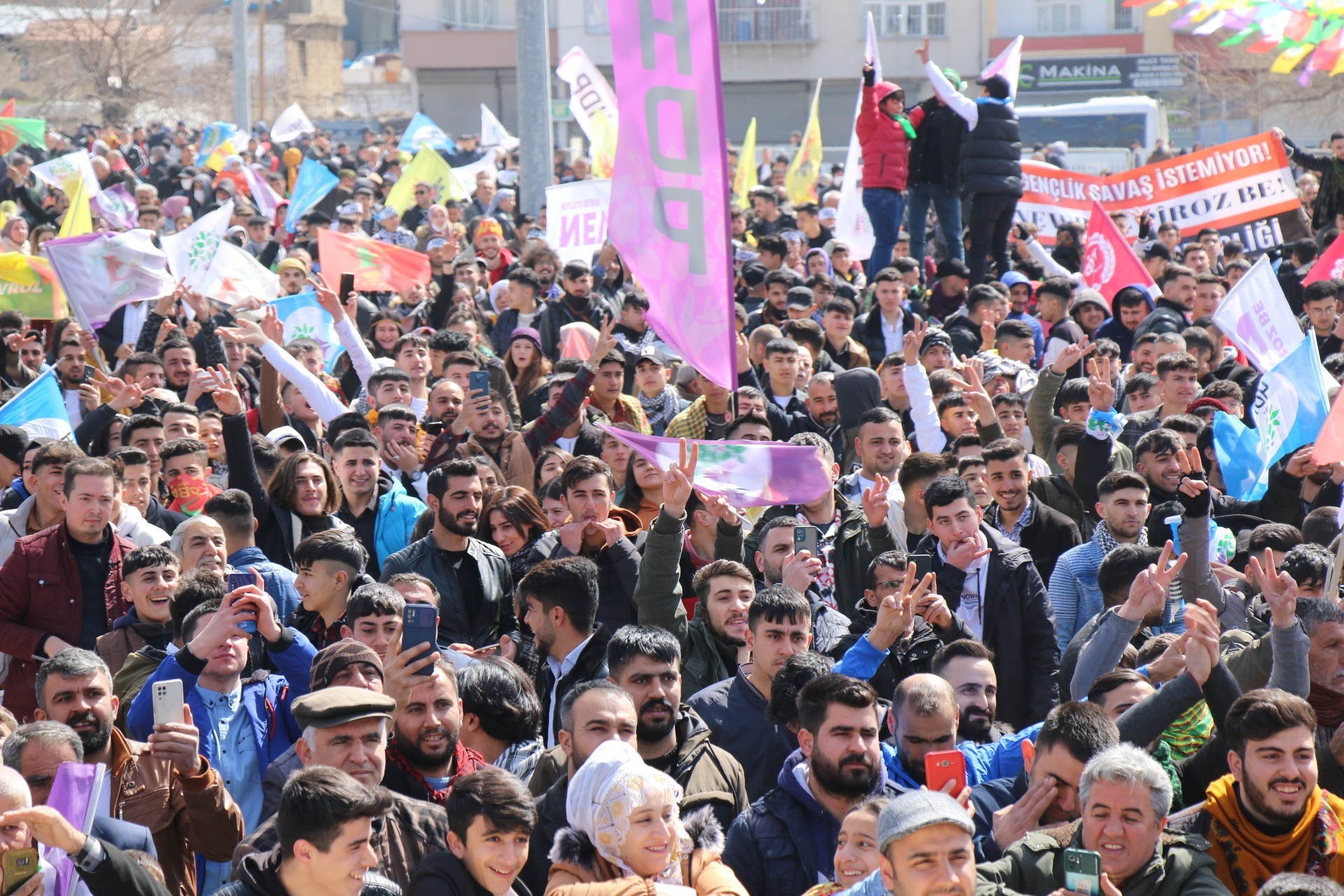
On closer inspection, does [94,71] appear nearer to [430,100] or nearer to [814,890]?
[430,100]

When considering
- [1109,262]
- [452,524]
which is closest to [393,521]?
[452,524]

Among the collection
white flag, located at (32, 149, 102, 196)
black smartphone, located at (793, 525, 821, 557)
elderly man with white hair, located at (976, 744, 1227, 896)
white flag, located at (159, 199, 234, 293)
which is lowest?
elderly man with white hair, located at (976, 744, 1227, 896)

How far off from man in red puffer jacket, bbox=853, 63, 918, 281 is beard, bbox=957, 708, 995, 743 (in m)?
8.40

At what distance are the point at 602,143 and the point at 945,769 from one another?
13.6m

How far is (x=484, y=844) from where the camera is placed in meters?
3.88

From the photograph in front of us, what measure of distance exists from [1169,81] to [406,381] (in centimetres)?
A: 4512

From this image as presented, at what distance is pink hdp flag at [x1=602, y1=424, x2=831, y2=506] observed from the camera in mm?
5992

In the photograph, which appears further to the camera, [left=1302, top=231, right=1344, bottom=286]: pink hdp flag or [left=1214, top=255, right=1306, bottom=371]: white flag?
[left=1302, top=231, right=1344, bottom=286]: pink hdp flag

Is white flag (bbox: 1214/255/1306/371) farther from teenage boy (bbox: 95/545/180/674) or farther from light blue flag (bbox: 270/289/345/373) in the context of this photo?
teenage boy (bbox: 95/545/180/674)

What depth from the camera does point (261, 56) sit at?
1710 inches

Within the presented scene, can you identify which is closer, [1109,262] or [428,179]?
[1109,262]

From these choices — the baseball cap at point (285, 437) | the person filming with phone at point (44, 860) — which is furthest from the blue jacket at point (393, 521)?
the person filming with phone at point (44, 860)

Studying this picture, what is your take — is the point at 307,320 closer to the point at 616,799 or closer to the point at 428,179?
the point at 428,179

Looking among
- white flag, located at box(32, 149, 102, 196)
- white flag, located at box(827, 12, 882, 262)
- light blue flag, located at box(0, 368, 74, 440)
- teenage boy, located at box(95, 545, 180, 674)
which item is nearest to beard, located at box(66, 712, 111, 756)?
teenage boy, located at box(95, 545, 180, 674)
